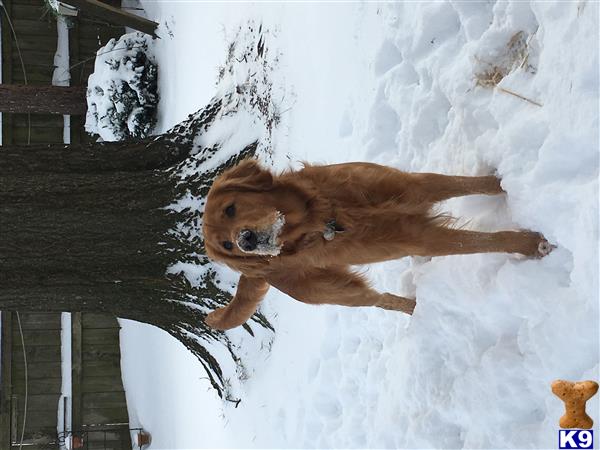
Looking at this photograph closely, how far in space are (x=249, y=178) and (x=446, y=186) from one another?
2.92ft

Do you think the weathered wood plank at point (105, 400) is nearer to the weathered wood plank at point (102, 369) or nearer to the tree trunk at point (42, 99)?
the weathered wood plank at point (102, 369)

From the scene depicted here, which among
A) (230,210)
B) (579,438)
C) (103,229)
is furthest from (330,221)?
(103,229)

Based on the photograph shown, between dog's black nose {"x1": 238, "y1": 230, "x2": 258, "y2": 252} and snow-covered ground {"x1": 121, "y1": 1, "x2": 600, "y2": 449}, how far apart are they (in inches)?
45.7

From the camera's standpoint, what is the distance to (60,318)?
7578 millimetres

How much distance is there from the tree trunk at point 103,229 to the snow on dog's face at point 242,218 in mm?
1492

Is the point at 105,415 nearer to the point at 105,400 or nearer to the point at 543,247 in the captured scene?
the point at 105,400

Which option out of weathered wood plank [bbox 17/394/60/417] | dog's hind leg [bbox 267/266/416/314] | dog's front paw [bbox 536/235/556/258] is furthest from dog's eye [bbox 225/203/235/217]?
weathered wood plank [bbox 17/394/60/417]

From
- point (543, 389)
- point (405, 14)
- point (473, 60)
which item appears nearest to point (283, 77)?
point (405, 14)

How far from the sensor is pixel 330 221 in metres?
2.56

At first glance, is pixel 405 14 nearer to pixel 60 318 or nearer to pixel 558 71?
pixel 558 71

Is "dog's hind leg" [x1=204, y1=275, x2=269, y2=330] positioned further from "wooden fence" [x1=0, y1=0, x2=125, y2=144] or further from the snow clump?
"wooden fence" [x1=0, y1=0, x2=125, y2=144]

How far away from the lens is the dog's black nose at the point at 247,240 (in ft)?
7.94

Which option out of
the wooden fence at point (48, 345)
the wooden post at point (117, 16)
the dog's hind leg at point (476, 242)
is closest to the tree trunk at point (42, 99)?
the wooden fence at point (48, 345)

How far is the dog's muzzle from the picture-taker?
2426 millimetres
